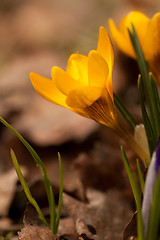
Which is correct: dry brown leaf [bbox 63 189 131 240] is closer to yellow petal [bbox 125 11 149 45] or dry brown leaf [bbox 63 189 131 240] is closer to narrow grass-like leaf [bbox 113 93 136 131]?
narrow grass-like leaf [bbox 113 93 136 131]

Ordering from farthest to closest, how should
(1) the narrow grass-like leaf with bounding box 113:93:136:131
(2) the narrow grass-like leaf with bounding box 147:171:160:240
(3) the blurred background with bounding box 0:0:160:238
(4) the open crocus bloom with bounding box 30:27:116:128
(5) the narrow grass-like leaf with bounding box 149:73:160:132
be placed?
1. (3) the blurred background with bounding box 0:0:160:238
2. (1) the narrow grass-like leaf with bounding box 113:93:136:131
3. (5) the narrow grass-like leaf with bounding box 149:73:160:132
4. (4) the open crocus bloom with bounding box 30:27:116:128
5. (2) the narrow grass-like leaf with bounding box 147:171:160:240

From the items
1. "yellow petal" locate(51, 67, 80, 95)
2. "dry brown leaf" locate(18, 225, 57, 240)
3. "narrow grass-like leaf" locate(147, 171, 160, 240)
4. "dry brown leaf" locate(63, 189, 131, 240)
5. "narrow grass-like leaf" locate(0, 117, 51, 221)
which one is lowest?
"dry brown leaf" locate(63, 189, 131, 240)

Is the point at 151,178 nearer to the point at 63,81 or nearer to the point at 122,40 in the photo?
the point at 63,81

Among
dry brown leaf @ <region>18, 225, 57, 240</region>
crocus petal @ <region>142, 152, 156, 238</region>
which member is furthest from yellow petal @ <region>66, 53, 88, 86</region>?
dry brown leaf @ <region>18, 225, 57, 240</region>

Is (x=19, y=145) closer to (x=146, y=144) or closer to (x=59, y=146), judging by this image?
(x=59, y=146)

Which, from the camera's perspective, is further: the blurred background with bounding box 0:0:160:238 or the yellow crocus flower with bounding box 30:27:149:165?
the blurred background with bounding box 0:0:160:238

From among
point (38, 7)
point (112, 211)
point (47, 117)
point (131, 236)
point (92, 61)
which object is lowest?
point (112, 211)

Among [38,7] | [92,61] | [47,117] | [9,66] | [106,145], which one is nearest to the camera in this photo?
[92,61]

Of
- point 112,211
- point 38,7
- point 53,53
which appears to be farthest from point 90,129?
point 38,7
